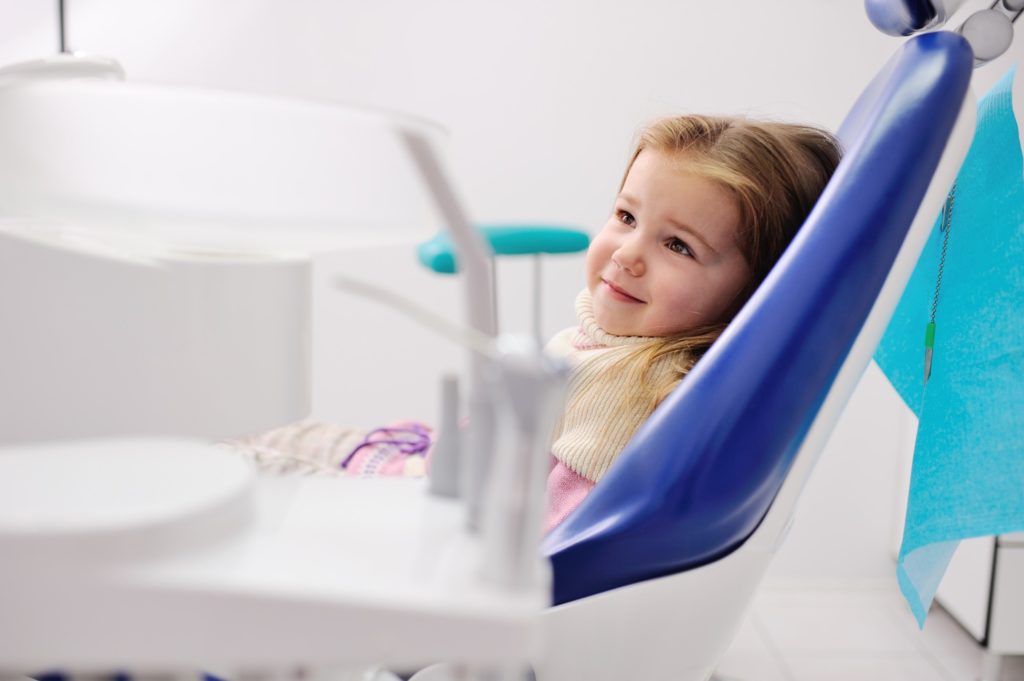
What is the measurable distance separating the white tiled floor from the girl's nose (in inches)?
33.5

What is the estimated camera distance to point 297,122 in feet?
1.13

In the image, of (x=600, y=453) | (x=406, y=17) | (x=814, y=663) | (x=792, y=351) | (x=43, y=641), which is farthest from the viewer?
(x=406, y=17)

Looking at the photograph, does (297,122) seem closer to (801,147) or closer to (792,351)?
(792,351)

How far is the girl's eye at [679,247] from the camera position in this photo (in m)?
0.89

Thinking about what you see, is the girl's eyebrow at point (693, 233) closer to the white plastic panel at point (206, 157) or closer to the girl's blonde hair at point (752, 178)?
the girl's blonde hair at point (752, 178)

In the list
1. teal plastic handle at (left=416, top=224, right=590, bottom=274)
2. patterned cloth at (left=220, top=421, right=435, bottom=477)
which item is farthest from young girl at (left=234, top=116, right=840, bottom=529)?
patterned cloth at (left=220, top=421, right=435, bottom=477)

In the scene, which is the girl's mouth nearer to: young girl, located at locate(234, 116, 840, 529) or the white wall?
young girl, located at locate(234, 116, 840, 529)

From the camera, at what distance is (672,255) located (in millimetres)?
890

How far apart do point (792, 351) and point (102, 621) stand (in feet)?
1.48

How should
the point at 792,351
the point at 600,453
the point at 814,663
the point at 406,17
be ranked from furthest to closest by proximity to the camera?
the point at 406,17 < the point at 814,663 < the point at 600,453 < the point at 792,351

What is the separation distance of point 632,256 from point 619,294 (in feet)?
0.18

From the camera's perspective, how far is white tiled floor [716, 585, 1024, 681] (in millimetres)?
1441

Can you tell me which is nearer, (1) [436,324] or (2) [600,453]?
(1) [436,324]

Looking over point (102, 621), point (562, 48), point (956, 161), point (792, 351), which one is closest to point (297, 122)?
point (102, 621)
